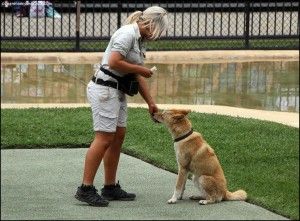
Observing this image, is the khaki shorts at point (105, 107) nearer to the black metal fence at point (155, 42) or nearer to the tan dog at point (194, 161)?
the tan dog at point (194, 161)

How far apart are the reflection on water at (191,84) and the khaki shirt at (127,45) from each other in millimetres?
5778

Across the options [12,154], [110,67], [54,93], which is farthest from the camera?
[54,93]

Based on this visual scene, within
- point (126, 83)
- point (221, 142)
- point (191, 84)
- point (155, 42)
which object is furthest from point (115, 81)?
point (155, 42)

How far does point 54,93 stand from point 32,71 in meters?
1.99

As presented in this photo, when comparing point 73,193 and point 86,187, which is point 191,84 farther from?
point 86,187

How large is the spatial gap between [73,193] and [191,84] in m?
7.18

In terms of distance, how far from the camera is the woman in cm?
889

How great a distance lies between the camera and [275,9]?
2055cm

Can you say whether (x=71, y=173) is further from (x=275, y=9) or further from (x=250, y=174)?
(x=275, y=9)

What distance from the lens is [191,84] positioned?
16.6 metres

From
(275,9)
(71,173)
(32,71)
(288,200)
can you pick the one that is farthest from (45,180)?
(275,9)

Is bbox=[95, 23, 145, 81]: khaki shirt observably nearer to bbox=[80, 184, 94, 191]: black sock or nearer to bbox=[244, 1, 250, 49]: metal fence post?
bbox=[80, 184, 94, 191]: black sock

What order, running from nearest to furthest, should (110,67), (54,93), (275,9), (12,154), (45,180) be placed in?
(110,67) → (45,180) → (12,154) → (54,93) → (275,9)

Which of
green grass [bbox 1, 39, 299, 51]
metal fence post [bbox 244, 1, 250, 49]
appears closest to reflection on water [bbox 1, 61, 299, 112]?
metal fence post [bbox 244, 1, 250, 49]
